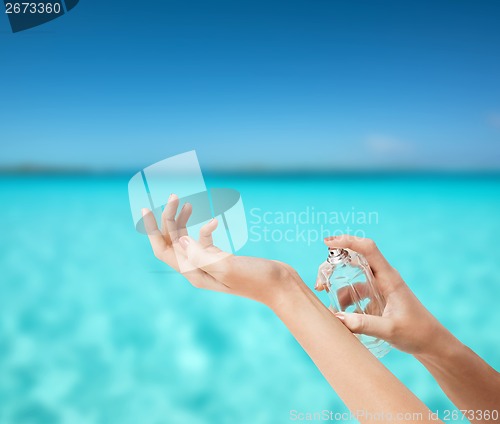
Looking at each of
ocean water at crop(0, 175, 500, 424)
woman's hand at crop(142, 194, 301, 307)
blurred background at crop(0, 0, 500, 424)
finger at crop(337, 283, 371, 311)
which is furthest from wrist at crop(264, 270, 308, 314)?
blurred background at crop(0, 0, 500, 424)

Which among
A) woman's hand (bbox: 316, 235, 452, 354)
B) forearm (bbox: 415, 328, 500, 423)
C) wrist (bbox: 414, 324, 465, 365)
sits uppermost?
woman's hand (bbox: 316, 235, 452, 354)

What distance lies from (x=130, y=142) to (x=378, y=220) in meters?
4.26

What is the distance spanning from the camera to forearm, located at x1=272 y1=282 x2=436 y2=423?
0.67 m

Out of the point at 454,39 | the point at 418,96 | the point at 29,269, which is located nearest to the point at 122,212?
the point at 29,269

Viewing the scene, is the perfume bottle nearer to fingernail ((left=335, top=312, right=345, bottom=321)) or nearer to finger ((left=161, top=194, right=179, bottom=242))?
fingernail ((left=335, top=312, right=345, bottom=321))

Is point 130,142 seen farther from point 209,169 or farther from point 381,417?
point 381,417

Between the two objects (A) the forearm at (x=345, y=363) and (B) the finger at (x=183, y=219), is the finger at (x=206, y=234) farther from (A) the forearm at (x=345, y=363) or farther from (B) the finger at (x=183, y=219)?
(A) the forearm at (x=345, y=363)

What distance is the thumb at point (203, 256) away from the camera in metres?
0.86

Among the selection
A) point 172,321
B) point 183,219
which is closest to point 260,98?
point 172,321

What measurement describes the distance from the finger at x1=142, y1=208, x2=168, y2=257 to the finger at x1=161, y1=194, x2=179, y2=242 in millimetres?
13

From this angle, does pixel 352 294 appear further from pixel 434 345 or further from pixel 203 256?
pixel 203 256

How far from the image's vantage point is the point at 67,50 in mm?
8250

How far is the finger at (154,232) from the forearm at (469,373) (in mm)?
514

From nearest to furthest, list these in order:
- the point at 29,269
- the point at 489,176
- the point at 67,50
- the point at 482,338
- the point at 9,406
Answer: the point at 9,406, the point at 482,338, the point at 29,269, the point at 67,50, the point at 489,176
